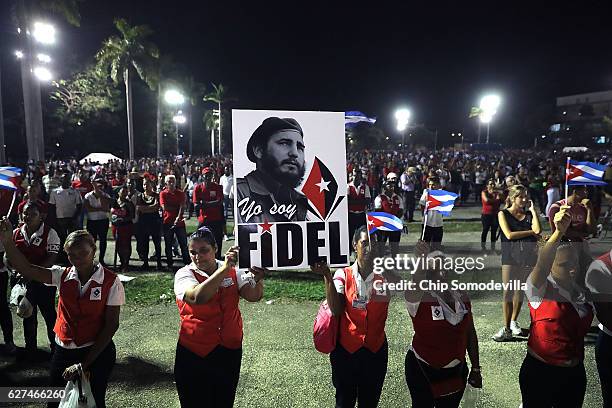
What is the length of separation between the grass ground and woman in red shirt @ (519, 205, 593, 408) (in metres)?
1.19

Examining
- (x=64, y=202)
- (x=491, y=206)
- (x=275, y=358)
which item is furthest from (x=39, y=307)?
(x=491, y=206)

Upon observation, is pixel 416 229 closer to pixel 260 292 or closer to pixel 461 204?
pixel 461 204

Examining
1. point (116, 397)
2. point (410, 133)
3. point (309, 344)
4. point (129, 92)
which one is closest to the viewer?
point (116, 397)

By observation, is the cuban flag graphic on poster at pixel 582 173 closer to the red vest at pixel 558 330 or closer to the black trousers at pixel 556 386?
the red vest at pixel 558 330

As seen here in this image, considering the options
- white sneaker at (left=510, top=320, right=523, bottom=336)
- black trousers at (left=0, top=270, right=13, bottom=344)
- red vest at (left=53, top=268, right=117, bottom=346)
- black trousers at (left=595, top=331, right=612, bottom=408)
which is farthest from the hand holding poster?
white sneaker at (left=510, top=320, right=523, bottom=336)

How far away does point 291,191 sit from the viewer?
10.6ft

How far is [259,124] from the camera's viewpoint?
3.11 m

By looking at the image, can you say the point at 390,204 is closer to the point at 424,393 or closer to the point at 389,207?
the point at 389,207

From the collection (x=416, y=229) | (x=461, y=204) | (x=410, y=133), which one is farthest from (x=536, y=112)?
(x=416, y=229)

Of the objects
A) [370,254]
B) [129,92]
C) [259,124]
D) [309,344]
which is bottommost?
[309,344]

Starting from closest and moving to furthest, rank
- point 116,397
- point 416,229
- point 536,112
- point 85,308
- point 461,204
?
point 85,308, point 116,397, point 416,229, point 461,204, point 536,112

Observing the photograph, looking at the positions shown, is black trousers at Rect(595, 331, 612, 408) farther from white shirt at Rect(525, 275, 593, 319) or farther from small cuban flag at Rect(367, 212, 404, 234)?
small cuban flag at Rect(367, 212, 404, 234)

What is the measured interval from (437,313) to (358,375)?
755 mm

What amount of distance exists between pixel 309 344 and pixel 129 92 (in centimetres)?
3298
